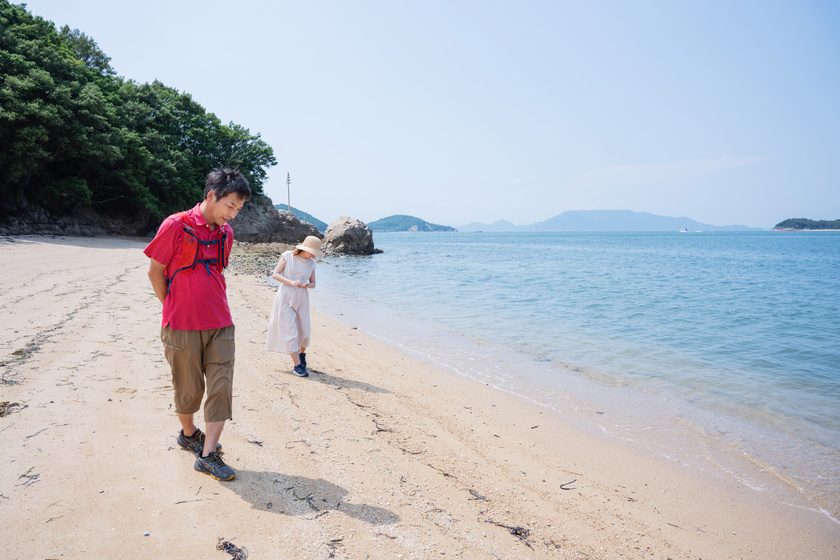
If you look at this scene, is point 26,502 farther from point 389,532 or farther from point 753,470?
point 753,470

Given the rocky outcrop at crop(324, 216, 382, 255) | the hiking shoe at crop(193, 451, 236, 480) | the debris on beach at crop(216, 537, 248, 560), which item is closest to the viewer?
the debris on beach at crop(216, 537, 248, 560)

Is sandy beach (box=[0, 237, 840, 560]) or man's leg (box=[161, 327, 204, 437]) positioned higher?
man's leg (box=[161, 327, 204, 437])

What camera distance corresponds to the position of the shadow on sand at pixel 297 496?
9.62 ft

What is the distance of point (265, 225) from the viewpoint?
4388cm

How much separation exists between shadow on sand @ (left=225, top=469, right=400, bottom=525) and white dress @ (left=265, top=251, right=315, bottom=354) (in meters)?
2.86

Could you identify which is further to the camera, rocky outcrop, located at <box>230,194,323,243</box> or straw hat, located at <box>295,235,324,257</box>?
rocky outcrop, located at <box>230,194,323,243</box>

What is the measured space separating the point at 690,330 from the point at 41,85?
29.8 metres

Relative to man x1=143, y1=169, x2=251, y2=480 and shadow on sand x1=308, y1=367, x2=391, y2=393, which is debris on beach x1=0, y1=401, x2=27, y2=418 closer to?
man x1=143, y1=169, x2=251, y2=480

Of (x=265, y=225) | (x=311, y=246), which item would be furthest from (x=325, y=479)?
(x=265, y=225)

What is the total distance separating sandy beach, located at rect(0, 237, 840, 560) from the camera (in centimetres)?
264

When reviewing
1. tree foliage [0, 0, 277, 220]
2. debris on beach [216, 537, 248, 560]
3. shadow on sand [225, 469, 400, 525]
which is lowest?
shadow on sand [225, 469, 400, 525]

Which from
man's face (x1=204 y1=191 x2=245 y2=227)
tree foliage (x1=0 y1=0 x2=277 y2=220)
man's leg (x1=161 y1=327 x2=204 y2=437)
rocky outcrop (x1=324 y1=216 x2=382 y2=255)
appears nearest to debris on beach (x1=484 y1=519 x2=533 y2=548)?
man's leg (x1=161 y1=327 x2=204 y2=437)

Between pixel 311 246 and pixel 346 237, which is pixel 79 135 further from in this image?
pixel 311 246

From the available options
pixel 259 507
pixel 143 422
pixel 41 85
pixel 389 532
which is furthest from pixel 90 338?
pixel 41 85
